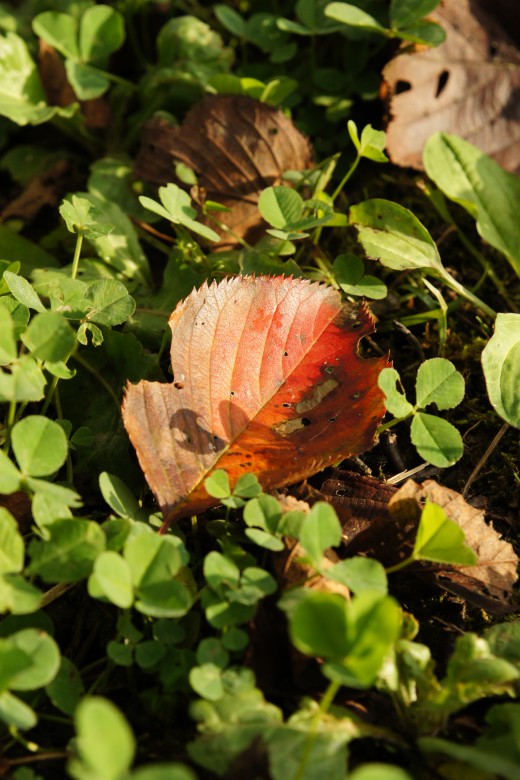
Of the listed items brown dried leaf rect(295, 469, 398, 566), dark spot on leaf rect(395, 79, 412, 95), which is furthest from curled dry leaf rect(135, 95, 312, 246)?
brown dried leaf rect(295, 469, 398, 566)

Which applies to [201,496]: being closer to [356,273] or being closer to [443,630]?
[443,630]

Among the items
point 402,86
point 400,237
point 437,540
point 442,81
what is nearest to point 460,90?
point 442,81

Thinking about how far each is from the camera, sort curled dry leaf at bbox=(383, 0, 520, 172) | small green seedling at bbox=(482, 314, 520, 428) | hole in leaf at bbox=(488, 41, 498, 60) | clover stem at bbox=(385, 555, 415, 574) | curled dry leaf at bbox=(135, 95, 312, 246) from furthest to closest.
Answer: hole in leaf at bbox=(488, 41, 498, 60), curled dry leaf at bbox=(383, 0, 520, 172), curled dry leaf at bbox=(135, 95, 312, 246), small green seedling at bbox=(482, 314, 520, 428), clover stem at bbox=(385, 555, 415, 574)

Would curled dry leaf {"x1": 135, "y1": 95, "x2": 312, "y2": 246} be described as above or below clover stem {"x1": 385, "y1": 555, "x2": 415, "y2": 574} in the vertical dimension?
above

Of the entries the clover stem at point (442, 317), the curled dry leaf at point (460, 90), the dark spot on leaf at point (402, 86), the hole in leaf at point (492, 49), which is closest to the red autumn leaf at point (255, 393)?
the clover stem at point (442, 317)

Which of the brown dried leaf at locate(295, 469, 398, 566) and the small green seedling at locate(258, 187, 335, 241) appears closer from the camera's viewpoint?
the brown dried leaf at locate(295, 469, 398, 566)

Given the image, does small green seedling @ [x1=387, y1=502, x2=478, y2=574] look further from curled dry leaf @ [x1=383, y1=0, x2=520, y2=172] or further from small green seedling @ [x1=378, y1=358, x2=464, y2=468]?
curled dry leaf @ [x1=383, y1=0, x2=520, y2=172]

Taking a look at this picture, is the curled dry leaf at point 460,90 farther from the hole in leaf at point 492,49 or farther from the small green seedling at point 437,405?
the small green seedling at point 437,405
